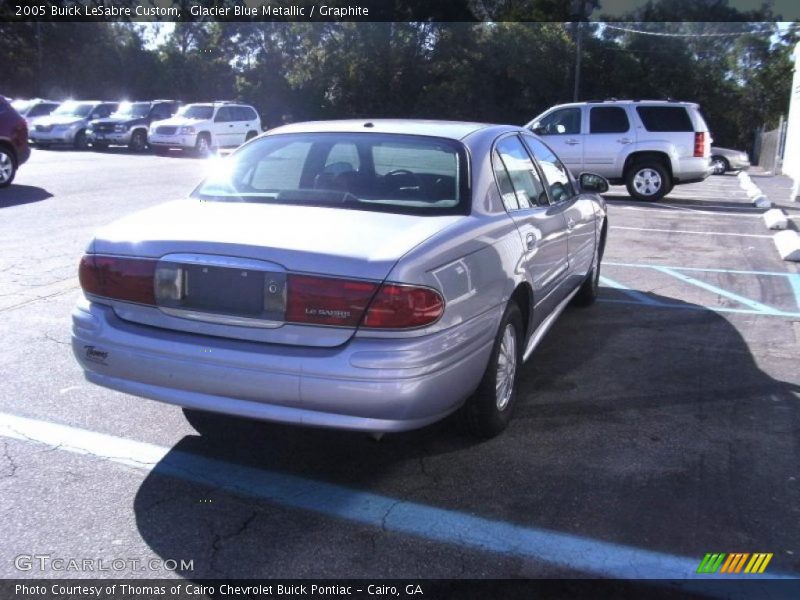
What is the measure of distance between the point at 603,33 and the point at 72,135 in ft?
93.7

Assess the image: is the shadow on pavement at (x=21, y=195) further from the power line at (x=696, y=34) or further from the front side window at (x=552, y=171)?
the power line at (x=696, y=34)

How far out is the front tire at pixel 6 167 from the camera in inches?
540

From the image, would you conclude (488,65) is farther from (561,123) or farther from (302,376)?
(302,376)

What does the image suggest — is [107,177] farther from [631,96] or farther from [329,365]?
[631,96]

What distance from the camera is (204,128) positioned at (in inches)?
981

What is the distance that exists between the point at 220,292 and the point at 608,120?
14271 mm

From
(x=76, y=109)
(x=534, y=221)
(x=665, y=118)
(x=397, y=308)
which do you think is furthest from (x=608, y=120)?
(x=76, y=109)

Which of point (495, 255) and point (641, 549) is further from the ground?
point (495, 255)

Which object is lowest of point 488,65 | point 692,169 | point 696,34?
point 692,169

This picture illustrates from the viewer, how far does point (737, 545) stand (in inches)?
126

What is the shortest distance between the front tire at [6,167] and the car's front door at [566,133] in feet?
32.6

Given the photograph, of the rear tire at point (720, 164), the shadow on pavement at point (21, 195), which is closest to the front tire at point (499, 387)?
the shadow on pavement at point (21, 195)

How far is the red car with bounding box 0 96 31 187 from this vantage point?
13664mm

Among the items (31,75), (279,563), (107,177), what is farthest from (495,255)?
(31,75)
